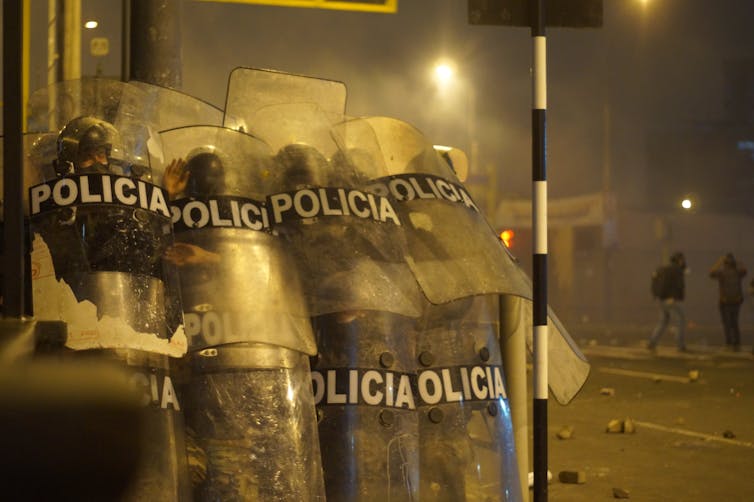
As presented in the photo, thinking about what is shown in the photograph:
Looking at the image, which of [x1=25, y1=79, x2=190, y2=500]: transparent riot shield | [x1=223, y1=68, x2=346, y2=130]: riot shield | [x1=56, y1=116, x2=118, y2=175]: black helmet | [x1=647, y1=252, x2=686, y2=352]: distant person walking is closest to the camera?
[x1=25, y1=79, x2=190, y2=500]: transparent riot shield

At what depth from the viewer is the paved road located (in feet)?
22.4

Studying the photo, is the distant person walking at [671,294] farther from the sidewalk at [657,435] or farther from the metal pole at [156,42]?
the metal pole at [156,42]

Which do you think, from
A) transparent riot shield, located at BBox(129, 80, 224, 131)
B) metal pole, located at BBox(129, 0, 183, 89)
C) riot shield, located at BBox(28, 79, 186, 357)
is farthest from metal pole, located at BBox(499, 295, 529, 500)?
riot shield, located at BBox(28, 79, 186, 357)

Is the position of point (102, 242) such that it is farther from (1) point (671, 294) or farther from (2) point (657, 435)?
(1) point (671, 294)

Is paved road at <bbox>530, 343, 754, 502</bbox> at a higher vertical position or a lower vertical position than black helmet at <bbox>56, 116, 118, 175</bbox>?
lower

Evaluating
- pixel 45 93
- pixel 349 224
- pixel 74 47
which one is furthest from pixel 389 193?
pixel 74 47

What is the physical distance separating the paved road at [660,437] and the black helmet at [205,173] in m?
3.41

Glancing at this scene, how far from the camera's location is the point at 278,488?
12.0 ft

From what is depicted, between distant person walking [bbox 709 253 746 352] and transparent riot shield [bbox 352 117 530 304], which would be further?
distant person walking [bbox 709 253 746 352]

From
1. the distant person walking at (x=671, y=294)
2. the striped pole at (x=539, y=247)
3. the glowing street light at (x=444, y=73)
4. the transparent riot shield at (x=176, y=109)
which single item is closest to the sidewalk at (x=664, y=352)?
the distant person walking at (x=671, y=294)

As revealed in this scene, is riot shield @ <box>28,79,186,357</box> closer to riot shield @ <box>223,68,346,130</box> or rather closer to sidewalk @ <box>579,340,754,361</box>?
riot shield @ <box>223,68,346,130</box>

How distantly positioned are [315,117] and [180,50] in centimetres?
116

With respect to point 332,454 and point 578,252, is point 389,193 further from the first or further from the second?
point 578,252

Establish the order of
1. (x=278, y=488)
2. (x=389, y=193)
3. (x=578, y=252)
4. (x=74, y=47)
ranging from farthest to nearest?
(x=578, y=252)
(x=74, y=47)
(x=389, y=193)
(x=278, y=488)
